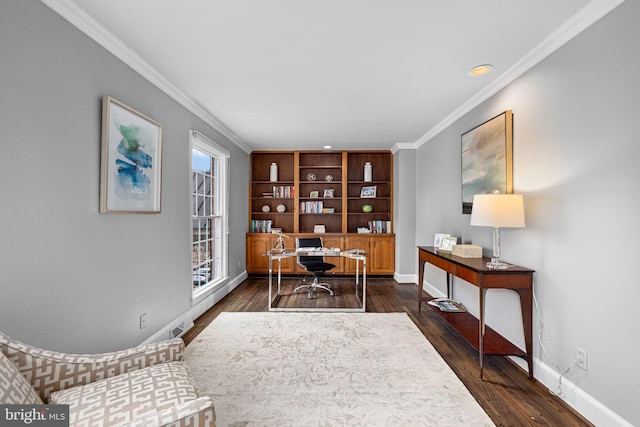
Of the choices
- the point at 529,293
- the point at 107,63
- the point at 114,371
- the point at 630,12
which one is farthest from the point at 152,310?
the point at 630,12

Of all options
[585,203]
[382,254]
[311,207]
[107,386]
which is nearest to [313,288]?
[382,254]

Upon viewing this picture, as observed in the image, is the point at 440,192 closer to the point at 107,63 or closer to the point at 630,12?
the point at 630,12

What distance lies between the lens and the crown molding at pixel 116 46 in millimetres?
1658

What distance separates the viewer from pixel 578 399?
1.80m

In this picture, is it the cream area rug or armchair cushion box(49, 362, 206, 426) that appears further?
the cream area rug

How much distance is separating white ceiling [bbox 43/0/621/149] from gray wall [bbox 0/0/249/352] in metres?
0.24

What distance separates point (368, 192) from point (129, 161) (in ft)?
14.0

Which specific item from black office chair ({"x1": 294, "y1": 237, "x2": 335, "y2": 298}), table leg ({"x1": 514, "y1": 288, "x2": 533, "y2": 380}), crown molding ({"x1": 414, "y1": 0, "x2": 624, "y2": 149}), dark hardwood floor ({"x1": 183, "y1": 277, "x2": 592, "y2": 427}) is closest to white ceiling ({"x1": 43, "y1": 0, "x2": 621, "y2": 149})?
crown molding ({"x1": 414, "y1": 0, "x2": 624, "y2": 149})

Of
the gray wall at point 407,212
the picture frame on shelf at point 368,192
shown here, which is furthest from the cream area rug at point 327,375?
the picture frame on shelf at point 368,192

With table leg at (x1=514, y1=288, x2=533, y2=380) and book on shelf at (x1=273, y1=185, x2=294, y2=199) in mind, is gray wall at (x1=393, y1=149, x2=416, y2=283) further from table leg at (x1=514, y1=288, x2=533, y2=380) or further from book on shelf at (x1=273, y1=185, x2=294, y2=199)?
table leg at (x1=514, y1=288, x2=533, y2=380)

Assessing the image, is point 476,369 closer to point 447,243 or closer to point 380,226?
point 447,243

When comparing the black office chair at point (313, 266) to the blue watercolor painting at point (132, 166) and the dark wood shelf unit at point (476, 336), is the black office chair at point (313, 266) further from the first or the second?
the blue watercolor painting at point (132, 166)

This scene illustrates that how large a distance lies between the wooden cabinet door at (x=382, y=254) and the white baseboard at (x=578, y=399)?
3.11 meters

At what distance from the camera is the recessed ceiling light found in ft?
7.74
